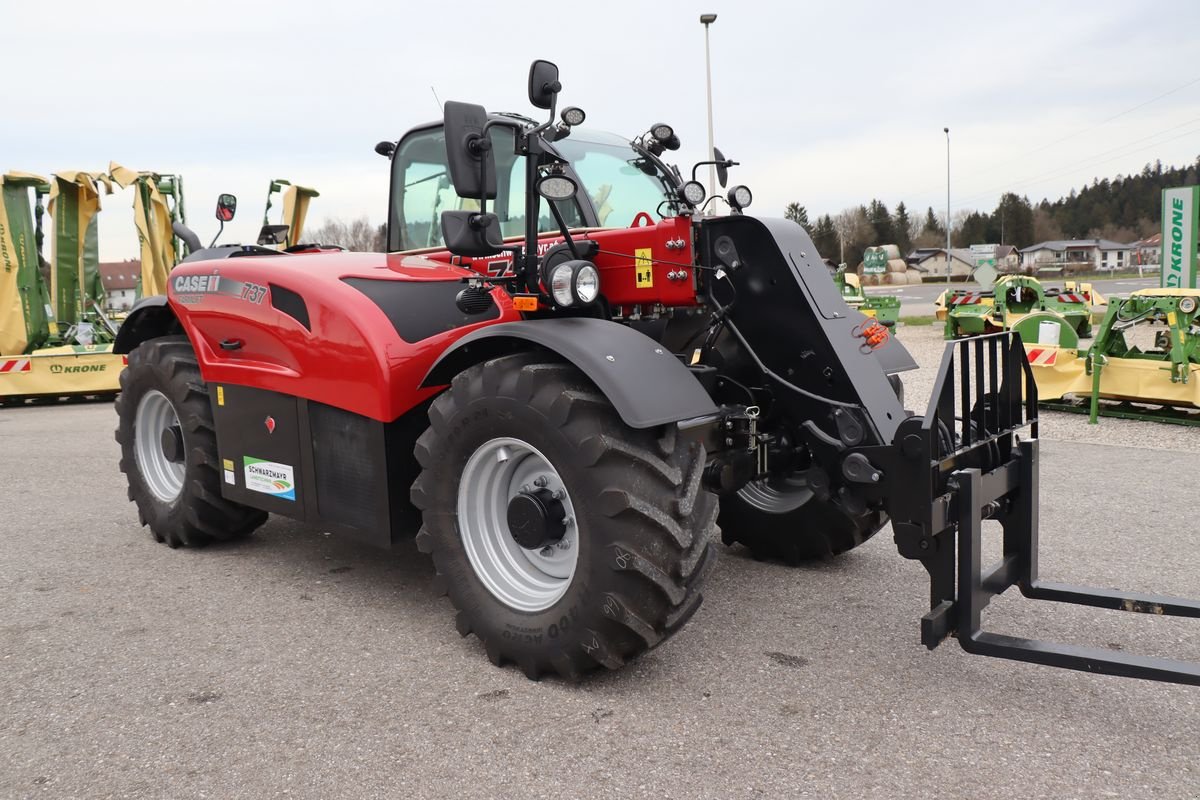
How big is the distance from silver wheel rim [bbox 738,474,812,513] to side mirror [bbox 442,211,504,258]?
1.87 metres

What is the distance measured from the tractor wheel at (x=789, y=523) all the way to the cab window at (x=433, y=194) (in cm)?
173

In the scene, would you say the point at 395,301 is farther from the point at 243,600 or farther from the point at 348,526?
the point at 243,600

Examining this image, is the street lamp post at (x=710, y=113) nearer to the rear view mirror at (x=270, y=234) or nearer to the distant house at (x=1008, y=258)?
the rear view mirror at (x=270, y=234)

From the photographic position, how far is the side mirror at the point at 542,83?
3.42 metres

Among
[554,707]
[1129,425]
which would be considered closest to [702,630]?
[554,707]

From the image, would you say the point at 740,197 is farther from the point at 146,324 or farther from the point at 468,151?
the point at 146,324

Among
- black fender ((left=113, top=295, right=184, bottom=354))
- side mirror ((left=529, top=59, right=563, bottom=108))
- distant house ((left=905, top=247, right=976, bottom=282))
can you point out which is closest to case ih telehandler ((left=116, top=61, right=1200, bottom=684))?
side mirror ((left=529, top=59, right=563, bottom=108))

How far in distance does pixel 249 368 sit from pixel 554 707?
244 cm

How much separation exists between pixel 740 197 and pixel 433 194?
1.73 meters

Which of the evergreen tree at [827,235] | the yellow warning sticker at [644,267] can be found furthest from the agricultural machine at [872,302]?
the evergreen tree at [827,235]

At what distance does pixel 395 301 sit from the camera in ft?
13.4

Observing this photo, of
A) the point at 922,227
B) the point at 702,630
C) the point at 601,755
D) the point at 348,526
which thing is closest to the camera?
the point at 601,755

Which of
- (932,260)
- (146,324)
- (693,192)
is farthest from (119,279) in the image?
(693,192)

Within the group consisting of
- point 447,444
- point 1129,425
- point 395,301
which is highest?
point 395,301
